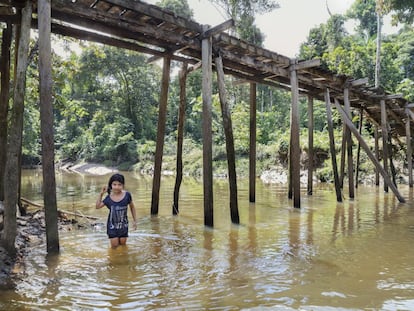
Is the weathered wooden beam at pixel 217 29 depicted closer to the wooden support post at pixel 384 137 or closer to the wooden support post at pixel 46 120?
the wooden support post at pixel 46 120

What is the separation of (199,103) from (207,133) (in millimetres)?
20097

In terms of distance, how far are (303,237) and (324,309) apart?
331 centimetres

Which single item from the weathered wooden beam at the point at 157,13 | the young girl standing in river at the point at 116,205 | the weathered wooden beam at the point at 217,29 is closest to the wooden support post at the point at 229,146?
the weathered wooden beam at the point at 217,29

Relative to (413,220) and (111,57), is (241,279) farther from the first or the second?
(111,57)

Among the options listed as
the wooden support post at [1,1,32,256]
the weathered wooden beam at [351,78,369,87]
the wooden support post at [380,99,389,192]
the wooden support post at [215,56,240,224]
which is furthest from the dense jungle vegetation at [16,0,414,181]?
the wooden support post at [1,1,32,256]

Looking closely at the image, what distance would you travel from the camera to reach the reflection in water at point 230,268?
11.9 feet

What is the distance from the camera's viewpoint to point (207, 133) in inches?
289

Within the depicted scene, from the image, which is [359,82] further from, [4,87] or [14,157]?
[14,157]

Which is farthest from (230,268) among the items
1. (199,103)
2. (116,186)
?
(199,103)

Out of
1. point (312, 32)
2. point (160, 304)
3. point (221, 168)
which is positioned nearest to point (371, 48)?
point (312, 32)

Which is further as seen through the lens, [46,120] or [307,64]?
[307,64]

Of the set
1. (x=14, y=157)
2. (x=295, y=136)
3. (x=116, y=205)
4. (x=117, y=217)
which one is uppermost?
(x=295, y=136)

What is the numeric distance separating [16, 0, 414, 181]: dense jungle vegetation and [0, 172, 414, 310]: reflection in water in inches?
540

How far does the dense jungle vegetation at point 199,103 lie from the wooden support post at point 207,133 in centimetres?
1397
